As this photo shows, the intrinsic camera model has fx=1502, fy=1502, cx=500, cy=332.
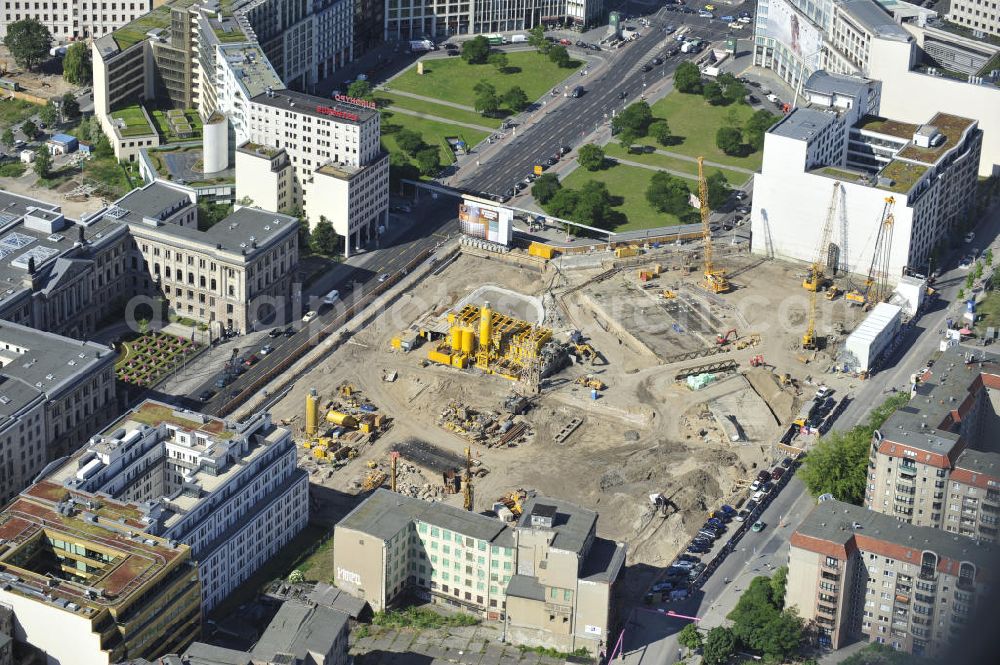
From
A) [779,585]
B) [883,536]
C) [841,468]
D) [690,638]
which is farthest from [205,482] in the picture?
[841,468]

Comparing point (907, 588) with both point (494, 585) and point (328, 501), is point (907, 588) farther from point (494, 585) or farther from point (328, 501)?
point (328, 501)

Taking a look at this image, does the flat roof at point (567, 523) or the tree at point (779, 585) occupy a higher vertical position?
the flat roof at point (567, 523)

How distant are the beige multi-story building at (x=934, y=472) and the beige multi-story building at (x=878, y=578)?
8.77 m

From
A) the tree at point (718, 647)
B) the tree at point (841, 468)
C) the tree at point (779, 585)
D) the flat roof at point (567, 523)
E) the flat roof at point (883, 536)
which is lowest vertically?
the tree at point (718, 647)

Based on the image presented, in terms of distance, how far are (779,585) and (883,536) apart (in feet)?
47.3

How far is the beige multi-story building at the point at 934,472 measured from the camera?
570 feet

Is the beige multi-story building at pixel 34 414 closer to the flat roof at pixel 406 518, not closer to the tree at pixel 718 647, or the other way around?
the flat roof at pixel 406 518

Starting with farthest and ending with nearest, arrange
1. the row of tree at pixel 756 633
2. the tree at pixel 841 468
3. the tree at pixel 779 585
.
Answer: the tree at pixel 841 468 → the tree at pixel 779 585 → the row of tree at pixel 756 633

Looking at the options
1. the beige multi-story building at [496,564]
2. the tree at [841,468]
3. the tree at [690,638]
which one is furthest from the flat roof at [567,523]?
the tree at [841,468]

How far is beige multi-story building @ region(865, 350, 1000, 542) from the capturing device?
174m

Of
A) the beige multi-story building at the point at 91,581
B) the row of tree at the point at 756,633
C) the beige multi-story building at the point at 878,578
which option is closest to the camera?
the beige multi-story building at the point at 91,581

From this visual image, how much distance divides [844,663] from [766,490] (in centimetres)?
3968

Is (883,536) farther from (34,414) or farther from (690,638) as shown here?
(34,414)

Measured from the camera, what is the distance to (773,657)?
165m
